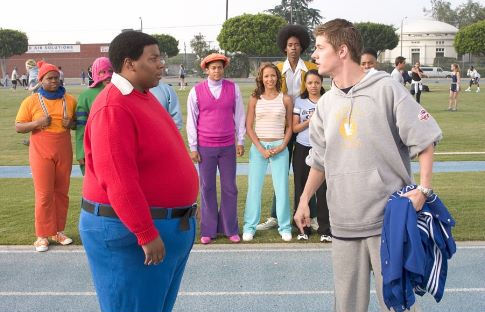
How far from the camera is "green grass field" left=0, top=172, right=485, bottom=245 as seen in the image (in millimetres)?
A: 7230

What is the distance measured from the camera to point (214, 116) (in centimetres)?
695

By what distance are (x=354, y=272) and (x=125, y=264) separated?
1.27 metres

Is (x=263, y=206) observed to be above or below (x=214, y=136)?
below

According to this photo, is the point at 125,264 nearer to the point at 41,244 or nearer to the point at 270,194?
the point at 41,244

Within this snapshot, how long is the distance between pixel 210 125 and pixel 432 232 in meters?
3.90

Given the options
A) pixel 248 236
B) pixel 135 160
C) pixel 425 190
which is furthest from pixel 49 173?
pixel 425 190

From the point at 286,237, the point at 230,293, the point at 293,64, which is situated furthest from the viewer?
the point at 293,64

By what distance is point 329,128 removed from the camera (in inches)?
144

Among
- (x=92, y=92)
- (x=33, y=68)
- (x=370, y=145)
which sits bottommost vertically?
(x=370, y=145)

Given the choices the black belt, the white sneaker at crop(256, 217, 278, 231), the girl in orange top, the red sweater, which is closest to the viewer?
the red sweater

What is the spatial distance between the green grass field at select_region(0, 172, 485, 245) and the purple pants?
0.18 meters

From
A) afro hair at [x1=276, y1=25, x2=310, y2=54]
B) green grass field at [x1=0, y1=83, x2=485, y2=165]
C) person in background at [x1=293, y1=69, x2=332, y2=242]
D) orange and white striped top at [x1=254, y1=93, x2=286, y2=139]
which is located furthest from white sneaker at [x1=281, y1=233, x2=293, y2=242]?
green grass field at [x1=0, y1=83, x2=485, y2=165]

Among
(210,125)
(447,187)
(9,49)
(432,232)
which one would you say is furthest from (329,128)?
(9,49)

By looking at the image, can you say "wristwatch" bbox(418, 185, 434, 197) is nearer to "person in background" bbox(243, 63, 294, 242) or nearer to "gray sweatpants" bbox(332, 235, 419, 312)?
"gray sweatpants" bbox(332, 235, 419, 312)
